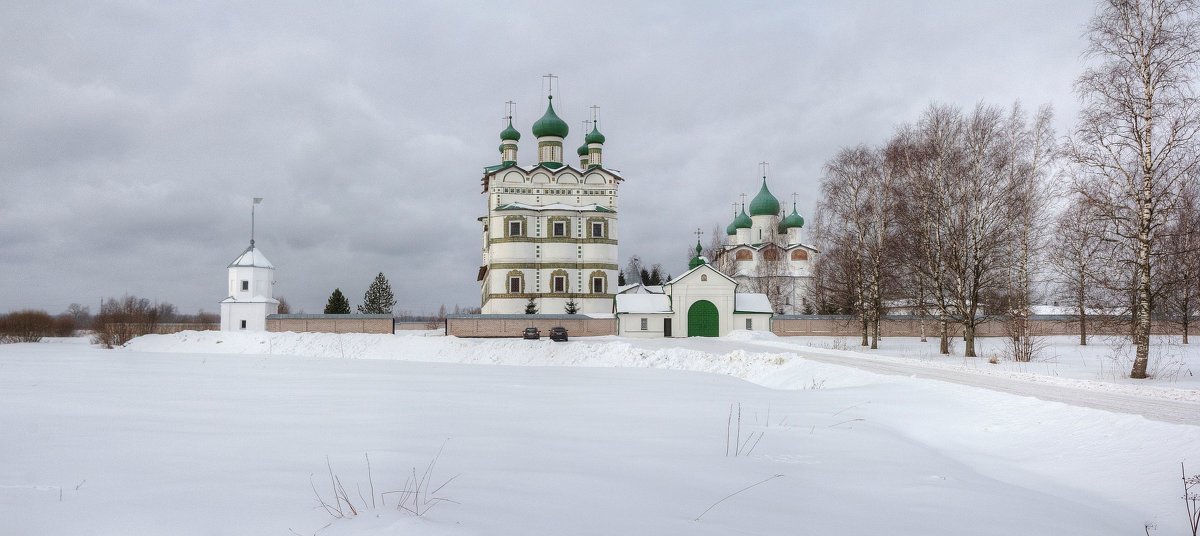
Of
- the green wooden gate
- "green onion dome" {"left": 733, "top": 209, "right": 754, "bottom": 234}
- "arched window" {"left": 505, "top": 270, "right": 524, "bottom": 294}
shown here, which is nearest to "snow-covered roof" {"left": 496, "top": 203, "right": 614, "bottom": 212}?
"arched window" {"left": 505, "top": 270, "right": 524, "bottom": 294}

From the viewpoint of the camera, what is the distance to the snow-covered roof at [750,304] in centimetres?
4441

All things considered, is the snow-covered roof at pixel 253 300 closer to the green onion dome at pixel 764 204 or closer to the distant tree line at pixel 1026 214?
the distant tree line at pixel 1026 214

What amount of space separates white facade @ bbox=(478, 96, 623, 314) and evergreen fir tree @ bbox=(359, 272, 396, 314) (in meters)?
17.0

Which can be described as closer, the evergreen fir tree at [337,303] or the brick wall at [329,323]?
the brick wall at [329,323]

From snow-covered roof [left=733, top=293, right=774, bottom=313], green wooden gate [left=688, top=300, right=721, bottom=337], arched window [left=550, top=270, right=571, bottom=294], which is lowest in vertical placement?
green wooden gate [left=688, top=300, right=721, bottom=337]

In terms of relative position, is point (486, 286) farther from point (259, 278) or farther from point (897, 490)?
point (897, 490)

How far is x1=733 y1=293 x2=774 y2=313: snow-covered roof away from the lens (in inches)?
1748

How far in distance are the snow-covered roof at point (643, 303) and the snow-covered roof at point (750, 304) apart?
4243mm

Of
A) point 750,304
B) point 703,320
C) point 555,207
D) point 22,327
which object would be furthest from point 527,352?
point 22,327

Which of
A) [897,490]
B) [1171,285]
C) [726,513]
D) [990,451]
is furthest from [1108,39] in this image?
[726,513]

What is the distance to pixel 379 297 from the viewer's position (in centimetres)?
6962

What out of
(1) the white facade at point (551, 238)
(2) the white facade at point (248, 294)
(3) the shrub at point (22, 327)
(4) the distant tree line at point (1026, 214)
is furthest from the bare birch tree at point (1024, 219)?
(3) the shrub at point (22, 327)

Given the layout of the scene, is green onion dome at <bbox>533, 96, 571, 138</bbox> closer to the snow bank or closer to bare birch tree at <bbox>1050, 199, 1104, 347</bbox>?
the snow bank

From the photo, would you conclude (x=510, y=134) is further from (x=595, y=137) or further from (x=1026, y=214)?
(x=1026, y=214)
